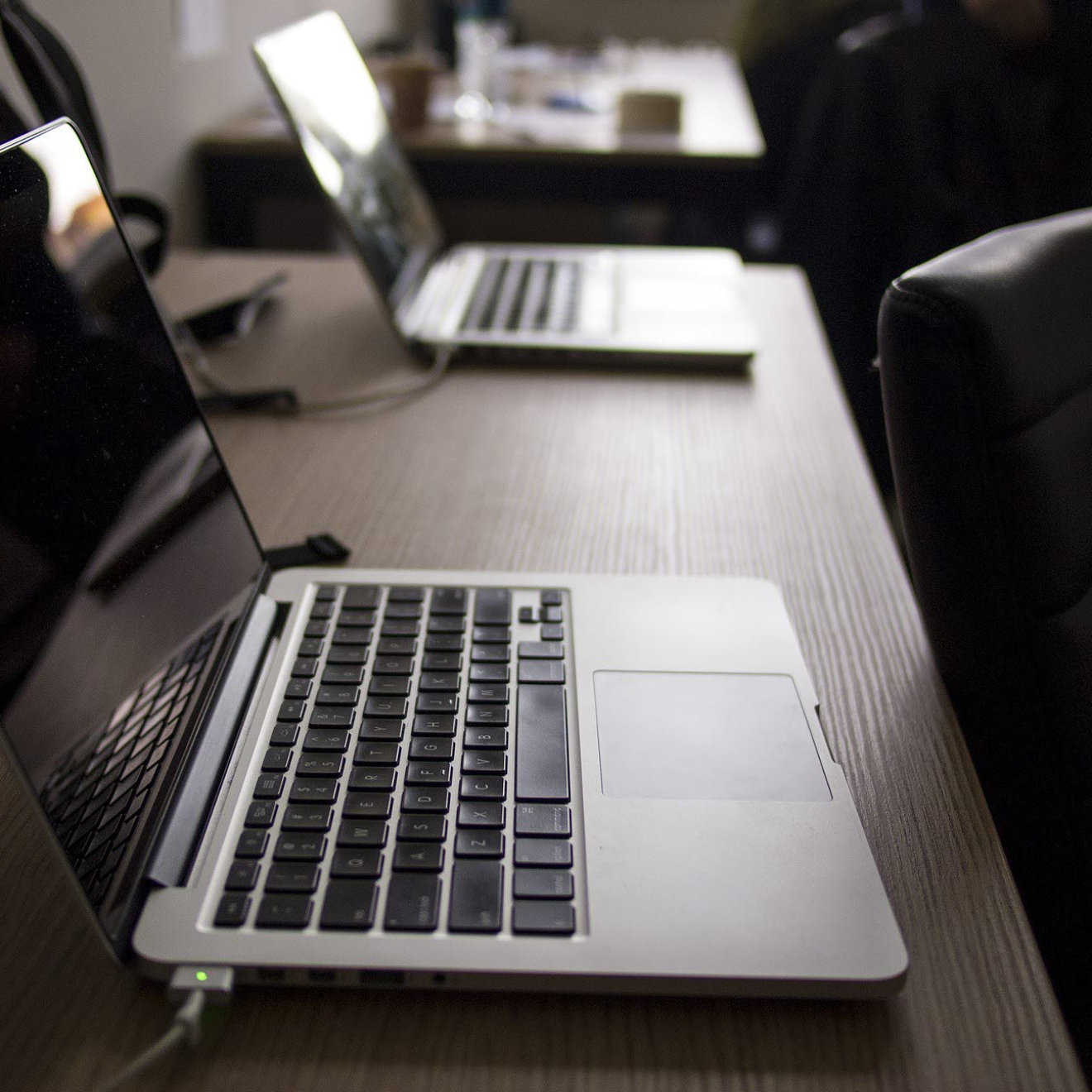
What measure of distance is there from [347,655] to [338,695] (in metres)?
0.03

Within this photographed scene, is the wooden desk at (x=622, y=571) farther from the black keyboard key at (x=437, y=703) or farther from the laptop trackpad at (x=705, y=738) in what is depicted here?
the black keyboard key at (x=437, y=703)

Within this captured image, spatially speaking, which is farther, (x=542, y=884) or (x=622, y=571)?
(x=622, y=571)

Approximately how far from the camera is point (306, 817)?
1.39 feet

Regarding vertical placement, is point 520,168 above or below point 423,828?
below

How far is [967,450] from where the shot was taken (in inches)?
21.0

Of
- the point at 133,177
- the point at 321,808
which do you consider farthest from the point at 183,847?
the point at 133,177

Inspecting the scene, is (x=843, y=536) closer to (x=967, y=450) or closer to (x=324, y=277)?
(x=967, y=450)

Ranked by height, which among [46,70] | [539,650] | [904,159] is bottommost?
[904,159]

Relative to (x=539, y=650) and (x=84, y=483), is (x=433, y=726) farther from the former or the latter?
(x=84, y=483)

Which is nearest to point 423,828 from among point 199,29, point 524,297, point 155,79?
point 524,297

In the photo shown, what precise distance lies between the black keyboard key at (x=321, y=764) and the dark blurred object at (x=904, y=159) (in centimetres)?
96

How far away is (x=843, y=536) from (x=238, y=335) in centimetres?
62

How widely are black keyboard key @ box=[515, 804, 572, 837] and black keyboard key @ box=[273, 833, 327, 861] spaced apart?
8 cm

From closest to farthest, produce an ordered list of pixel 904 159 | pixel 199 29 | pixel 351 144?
pixel 351 144, pixel 904 159, pixel 199 29
